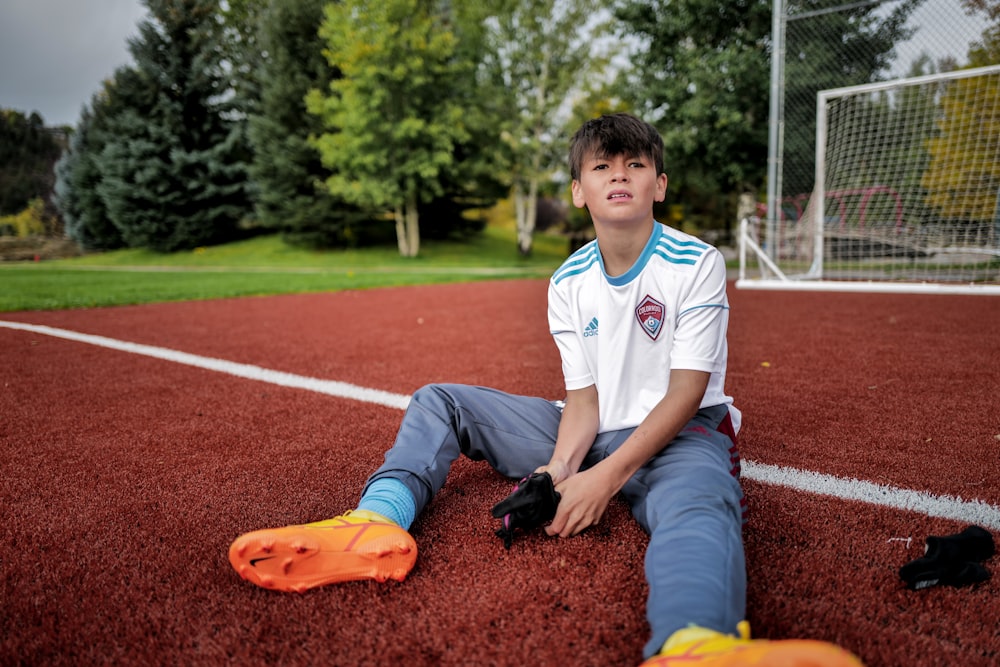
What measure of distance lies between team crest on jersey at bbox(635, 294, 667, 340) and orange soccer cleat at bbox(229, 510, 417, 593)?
0.86 m

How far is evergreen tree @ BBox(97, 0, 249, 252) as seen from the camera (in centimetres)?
2544

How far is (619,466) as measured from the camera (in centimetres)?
159

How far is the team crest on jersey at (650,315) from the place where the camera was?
1803mm

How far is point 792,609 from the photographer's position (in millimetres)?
1362

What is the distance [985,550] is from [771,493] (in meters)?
0.58

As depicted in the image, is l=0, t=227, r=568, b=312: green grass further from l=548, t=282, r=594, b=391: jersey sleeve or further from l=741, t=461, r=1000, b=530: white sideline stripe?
l=741, t=461, r=1000, b=530: white sideline stripe

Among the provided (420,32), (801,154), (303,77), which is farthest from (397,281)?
(303,77)

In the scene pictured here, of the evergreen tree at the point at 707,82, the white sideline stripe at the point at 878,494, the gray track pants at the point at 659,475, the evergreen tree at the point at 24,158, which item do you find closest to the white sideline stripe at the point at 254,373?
the gray track pants at the point at 659,475

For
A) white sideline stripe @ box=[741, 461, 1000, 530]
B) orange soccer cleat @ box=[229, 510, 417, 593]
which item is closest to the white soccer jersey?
white sideline stripe @ box=[741, 461, 1000, 530]

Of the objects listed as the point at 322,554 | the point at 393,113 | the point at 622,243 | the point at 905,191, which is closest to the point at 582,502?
the point at 322,554

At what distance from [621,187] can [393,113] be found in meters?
21.3

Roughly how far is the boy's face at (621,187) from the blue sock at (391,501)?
93 cm

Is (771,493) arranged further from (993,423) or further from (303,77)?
(303,77)

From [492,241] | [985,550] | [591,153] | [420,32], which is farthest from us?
[492,241]
